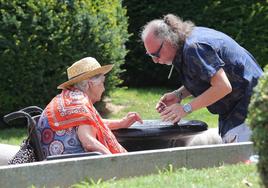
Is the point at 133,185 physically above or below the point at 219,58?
below

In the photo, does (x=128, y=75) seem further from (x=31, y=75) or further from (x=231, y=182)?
(x=231, y=182)

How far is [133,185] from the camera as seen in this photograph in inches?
174

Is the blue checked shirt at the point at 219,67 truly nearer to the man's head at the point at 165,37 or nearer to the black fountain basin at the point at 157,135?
the man's head at the point at 165,37

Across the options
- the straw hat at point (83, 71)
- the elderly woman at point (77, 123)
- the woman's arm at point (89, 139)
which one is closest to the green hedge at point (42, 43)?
the straw hat at point (83, 71)

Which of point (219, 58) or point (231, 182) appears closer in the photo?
point (231, 182)

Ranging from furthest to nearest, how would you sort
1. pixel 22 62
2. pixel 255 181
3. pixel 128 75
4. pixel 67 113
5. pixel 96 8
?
pixel 128 75 → pixel 96 8 → pixel 22 62 → pixel 67 113 → pixel 255 181

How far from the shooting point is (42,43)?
9.05 m

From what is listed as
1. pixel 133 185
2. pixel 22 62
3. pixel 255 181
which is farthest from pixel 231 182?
pixel 22 62

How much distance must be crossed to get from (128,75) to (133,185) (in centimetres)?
800

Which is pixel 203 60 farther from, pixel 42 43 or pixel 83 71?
pixel 42 43

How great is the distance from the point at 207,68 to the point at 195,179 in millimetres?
992

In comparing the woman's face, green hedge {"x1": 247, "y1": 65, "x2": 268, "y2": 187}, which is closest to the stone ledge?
the woman's face

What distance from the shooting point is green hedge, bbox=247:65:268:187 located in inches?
130

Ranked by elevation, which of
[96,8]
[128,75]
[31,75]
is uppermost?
[96,8]
